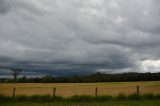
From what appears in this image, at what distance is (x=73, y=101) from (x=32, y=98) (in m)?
4.91

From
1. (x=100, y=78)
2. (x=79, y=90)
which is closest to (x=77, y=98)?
(x=79, y=90)

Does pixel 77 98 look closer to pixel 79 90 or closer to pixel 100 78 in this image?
pixel 79 90

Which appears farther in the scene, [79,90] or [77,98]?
[79,90]

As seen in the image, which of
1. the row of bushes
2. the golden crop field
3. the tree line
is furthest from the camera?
the tree line

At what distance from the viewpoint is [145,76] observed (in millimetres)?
75312

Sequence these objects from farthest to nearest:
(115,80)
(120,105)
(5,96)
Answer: (115,80) < (5,96) < (120,105)

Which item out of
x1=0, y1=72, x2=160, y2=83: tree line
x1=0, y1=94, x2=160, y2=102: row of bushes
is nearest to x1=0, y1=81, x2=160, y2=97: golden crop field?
x1=0, y1=94, x2=160, y2=102: row of bushes

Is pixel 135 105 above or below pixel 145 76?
below

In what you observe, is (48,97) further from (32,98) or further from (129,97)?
(129,97)

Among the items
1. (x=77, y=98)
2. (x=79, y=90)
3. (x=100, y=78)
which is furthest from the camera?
(x=100, y=78)

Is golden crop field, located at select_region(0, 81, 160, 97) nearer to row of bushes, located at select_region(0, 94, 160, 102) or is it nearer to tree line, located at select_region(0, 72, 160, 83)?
row of bushes, located at select_region(0, 94, 160, 102)

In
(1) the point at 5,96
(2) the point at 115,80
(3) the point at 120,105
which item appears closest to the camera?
(3) the point at 120,105

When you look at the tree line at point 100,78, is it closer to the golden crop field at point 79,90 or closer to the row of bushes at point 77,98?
the golden crop field at point 79,90

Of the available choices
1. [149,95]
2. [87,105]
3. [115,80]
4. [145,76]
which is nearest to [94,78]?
[115,80]
